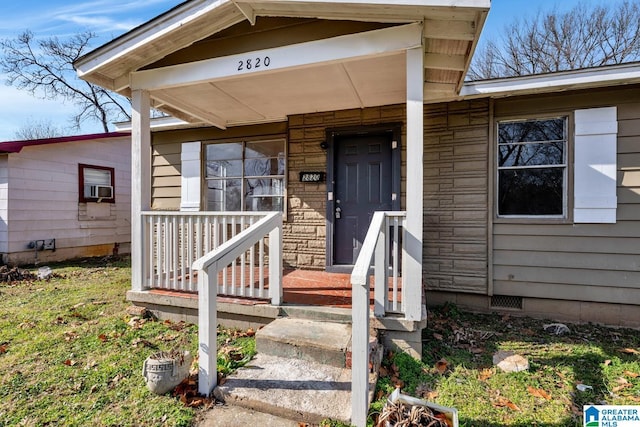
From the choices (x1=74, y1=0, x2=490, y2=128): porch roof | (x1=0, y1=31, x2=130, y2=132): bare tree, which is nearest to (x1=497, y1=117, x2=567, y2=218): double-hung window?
(x1=74, y1=0, x2=490, y2=128): porch roof

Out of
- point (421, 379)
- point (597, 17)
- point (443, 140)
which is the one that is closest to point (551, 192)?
point (443, 140)

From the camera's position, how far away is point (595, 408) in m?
2.14

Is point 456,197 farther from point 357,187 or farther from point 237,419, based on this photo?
point 237,419

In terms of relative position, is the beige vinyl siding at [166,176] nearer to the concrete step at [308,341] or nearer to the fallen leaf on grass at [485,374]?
the concrete step at [308,341]

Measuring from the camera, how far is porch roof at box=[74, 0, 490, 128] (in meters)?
2.73

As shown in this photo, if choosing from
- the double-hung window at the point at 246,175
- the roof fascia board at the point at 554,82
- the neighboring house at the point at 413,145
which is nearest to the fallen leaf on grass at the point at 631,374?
the neighboring house at the point at 413,145

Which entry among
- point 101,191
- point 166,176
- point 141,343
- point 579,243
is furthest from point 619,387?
point 101,191

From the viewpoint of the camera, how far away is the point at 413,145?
276 centimetres

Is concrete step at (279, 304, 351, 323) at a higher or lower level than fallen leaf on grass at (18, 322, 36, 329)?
higher

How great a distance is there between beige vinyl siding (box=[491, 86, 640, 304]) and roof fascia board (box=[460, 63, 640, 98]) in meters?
0.24

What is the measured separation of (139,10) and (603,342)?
10.6m

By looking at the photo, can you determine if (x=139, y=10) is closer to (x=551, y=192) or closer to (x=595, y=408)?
(x=551, y=192)

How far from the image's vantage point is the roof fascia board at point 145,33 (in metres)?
3.07

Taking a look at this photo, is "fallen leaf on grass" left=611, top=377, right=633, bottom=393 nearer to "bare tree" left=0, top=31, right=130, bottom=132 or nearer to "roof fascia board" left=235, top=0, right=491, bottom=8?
"roof fascia board" left=235, top=0, right=491, bottom=8
